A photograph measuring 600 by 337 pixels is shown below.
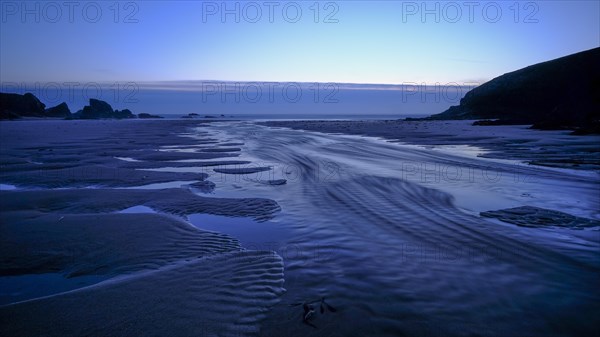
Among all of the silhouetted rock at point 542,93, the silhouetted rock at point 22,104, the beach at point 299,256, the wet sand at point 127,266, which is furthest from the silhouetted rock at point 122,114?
the wet sand at point 127,266

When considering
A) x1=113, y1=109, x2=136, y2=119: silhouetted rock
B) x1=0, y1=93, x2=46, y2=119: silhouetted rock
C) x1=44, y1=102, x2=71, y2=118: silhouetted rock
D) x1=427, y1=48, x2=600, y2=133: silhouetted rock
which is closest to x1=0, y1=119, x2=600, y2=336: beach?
x1=427, y1=48, x2=600, y2=133: silhouetted rock

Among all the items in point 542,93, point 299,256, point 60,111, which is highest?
point 60,111

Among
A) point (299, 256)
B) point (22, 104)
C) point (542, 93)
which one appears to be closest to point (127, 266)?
point (299, 256)

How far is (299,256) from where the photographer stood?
468cm

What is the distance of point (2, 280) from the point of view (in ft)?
13.0

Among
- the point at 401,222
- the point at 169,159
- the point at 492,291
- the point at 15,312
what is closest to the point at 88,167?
the point at 169,159

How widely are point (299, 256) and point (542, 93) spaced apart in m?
Answer: 52.0

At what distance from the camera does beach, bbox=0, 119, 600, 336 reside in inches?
124

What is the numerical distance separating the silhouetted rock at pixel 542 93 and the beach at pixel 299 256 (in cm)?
2917

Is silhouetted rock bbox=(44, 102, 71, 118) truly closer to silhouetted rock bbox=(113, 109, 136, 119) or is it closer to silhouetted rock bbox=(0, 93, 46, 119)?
silhouetted rock bbox=(0, 93, 46, 119)

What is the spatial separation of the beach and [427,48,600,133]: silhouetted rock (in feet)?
95.7

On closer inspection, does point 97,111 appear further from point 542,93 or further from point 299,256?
point 299,256

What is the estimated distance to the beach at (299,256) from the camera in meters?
3.16

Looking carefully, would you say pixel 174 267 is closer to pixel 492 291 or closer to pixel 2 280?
pixel 2 280
